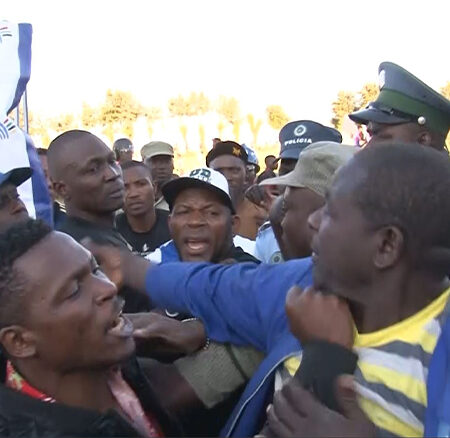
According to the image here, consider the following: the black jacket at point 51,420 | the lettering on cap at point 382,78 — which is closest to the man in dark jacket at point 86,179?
the lettering on cap at point 382,78

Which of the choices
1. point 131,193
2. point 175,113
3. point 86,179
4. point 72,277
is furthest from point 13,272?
point 175,113

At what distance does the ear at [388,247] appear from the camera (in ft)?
4.85

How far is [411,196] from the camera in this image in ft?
4.79

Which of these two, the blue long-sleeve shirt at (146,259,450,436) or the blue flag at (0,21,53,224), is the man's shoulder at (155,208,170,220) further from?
the blue long-sleeve shirt at (146,259,450,436)

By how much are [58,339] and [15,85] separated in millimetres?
2836

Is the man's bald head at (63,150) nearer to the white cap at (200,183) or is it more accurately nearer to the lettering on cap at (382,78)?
the white cap at (200,183)

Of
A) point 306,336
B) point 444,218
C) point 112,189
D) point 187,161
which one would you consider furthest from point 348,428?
point 187,161

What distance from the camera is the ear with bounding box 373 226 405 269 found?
1.48 m

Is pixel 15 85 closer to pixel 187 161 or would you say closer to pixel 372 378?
pixel 372 378

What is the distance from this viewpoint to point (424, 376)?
142 centimetres

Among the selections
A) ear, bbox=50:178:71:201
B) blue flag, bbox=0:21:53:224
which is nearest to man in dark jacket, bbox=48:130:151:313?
ear, bbox=50:178:71:201

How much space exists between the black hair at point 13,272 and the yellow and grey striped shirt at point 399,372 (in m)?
0.77

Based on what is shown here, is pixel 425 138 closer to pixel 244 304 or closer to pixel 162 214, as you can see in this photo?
pixel 244 304

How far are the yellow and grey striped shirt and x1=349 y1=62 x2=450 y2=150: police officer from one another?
144 centimetres
